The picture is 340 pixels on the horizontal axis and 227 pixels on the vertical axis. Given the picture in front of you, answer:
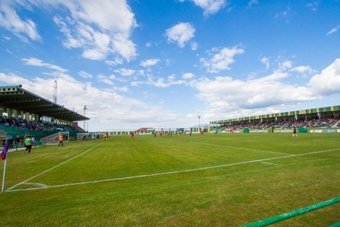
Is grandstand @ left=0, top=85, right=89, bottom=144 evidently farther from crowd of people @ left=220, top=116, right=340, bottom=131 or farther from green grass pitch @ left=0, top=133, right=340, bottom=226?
crowd of people @ left=220, top=116, right=340, bottom=131

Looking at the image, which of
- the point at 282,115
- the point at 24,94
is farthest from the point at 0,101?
the point at 282,115

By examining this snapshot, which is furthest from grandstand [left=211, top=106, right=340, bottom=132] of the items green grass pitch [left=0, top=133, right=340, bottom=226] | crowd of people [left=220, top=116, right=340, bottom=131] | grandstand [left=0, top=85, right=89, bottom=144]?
grandstand [left=0, top=85, right=89, bottom=144]

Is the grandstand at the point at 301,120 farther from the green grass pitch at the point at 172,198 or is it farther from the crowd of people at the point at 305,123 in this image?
the green grass pitch at the point at 172,198

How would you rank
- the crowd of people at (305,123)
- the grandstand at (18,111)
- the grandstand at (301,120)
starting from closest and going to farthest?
the grandstand at (18,111) → the grandstand at (301,120) → the crowd of people at (305,123)

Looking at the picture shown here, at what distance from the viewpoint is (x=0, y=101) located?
4372cm

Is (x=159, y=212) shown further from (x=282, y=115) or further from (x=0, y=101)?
(x=282, y=115)

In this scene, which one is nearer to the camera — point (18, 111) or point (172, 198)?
point (172, 198)

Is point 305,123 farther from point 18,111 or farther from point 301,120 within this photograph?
point 18,111

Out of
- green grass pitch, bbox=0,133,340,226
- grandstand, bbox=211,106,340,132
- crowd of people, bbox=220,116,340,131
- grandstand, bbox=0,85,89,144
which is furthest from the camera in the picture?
crowd of people, bbox=220,116,340,131

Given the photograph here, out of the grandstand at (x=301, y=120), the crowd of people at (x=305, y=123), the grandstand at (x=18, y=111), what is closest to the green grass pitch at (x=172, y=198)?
the grandstand at (x=18, y=111)

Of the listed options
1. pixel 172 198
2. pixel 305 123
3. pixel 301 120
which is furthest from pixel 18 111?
→ pixel 301 120

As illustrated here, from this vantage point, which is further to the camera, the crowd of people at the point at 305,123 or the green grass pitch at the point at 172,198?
the crowd of people at the point at 305,123

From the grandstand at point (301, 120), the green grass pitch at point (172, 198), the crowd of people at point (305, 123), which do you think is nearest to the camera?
the green grass pitch at point (172, 198)

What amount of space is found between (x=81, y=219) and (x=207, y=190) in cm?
396
